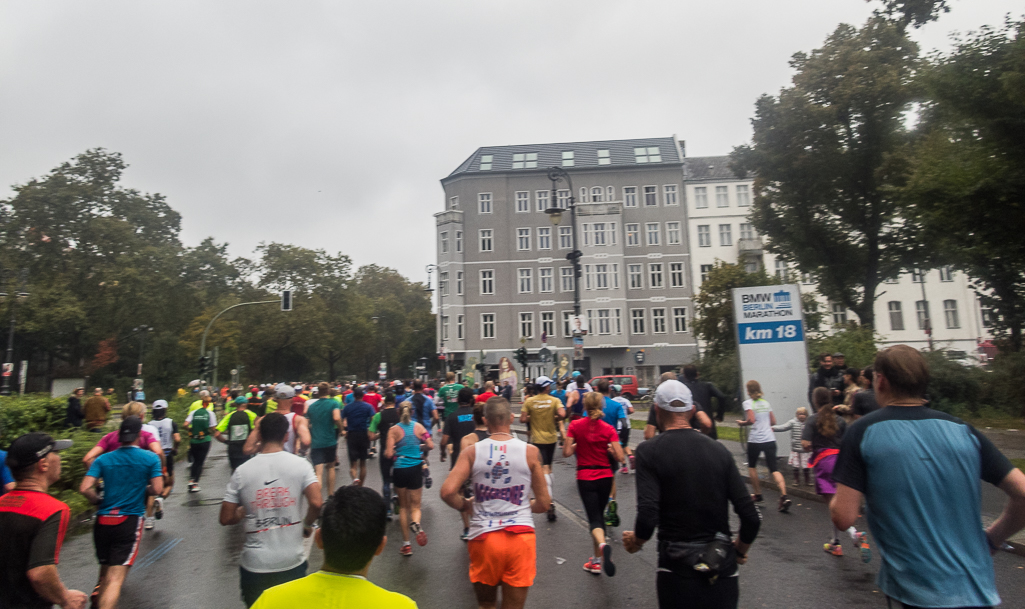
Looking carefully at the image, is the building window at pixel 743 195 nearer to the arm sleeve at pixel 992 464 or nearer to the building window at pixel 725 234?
the building window at pixel 725 234

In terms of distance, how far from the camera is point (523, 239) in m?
56.1

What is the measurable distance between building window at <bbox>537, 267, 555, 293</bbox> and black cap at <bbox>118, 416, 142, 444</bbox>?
49915mm

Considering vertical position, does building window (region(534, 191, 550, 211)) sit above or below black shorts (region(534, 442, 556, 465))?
above

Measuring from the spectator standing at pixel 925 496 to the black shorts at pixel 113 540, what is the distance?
546 centimetres

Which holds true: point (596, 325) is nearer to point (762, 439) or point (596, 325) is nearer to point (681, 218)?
point (681, 218)

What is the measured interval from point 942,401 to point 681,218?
111 feet

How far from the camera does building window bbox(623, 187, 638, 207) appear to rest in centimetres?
5609

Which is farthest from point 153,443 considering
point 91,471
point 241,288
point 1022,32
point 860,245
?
point 241,288

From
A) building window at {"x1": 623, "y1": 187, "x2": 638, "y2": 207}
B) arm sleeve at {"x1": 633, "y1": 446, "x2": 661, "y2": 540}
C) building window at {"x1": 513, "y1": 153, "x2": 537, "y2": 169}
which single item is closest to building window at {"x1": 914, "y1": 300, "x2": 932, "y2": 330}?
building window at {"x1": 623, "y1": 187, "x2": 638, "y2": 207}

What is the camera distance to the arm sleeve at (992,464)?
112 inches

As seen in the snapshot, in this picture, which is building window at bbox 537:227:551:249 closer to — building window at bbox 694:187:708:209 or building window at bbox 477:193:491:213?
building window at bbox 477:193:491:213

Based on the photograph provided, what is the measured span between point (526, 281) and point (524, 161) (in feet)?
35.3

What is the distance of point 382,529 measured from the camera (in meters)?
2.36

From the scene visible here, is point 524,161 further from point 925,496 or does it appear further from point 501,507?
point 925,496
